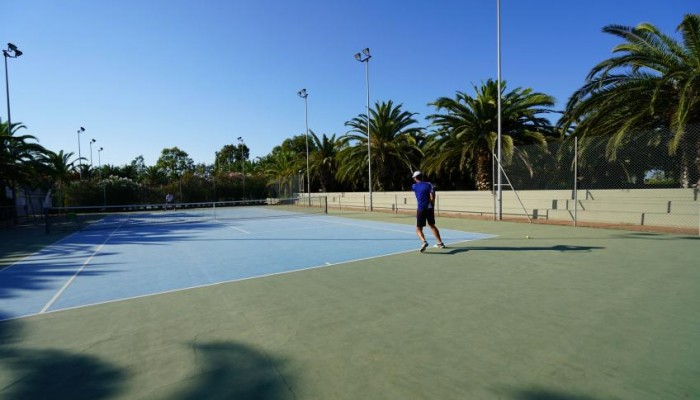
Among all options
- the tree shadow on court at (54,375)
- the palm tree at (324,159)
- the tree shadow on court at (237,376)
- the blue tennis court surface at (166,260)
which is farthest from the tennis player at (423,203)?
the palm tree at (324,159)

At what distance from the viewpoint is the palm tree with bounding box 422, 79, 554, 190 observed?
64.8 ft

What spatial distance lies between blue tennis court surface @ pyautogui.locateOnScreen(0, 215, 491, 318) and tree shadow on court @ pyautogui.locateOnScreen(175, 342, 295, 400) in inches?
116

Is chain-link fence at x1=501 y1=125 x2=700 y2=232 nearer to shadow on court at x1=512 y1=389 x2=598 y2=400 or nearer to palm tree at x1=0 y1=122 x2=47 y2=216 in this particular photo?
shadow on court at x1=512 y1=389 x2=598 y2=400

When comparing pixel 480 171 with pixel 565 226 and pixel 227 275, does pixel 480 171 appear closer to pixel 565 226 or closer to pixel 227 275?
pixel 565 226

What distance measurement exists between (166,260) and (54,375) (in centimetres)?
568

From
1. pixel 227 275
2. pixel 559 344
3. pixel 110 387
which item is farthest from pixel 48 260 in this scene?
pixel 559 344

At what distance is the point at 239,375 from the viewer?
125 inches

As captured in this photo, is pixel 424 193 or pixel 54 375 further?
pixel 424 193

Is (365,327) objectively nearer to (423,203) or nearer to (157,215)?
(423,203)

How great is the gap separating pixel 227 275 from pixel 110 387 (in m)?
3.95

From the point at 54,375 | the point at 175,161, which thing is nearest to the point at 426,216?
the point at 54,375

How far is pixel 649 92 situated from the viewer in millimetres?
12516

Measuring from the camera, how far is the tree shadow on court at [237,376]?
2.89 m

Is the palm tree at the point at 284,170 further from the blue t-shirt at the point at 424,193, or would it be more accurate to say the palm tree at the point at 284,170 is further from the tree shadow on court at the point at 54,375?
the tree shadow on court at the point at 54,375
